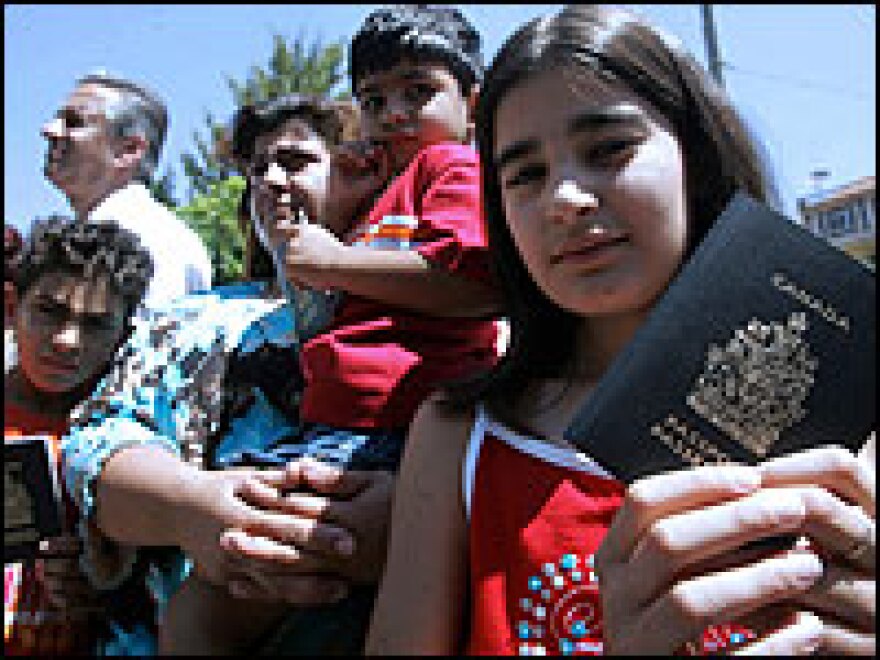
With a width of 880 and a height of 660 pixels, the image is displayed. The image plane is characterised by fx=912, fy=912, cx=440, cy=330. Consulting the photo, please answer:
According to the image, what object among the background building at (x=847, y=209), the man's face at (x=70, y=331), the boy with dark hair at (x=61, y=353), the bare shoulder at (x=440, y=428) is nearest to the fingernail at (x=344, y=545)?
the bare shoulder at (x=440, y=428)

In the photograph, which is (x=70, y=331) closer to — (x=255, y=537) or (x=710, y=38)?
(x=255, y=537)

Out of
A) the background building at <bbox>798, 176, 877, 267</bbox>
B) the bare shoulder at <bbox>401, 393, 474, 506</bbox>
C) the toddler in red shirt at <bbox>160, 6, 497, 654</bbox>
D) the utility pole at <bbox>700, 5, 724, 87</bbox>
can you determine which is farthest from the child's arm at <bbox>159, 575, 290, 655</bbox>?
the background building at <bbox>798, 176, 877, 267</bbox>

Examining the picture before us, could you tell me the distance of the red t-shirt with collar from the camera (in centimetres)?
116

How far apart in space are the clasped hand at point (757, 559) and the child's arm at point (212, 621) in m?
0.57

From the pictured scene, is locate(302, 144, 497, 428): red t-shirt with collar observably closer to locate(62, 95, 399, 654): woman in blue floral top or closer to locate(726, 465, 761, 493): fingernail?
locate(62, 95, 399, 654): woman in blue floral top

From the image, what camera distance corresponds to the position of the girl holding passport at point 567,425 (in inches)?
27.6

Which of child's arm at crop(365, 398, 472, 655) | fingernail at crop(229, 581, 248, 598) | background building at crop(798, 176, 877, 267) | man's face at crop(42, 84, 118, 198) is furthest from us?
background building at crop(798, 176, 877, 267)

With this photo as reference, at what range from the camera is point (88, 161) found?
8.10ft

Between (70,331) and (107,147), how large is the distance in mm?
1139

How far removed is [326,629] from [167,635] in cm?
21

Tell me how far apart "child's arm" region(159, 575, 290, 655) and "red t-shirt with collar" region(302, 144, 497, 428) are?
243mm

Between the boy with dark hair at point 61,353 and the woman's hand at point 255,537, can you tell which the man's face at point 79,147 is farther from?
the woman's hand at point 255,537

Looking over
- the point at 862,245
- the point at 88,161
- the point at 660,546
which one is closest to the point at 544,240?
the point at 660,546

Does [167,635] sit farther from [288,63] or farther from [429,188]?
[288,63]
